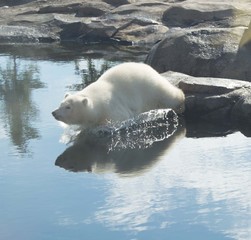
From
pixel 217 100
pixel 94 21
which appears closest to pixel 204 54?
pixel 217 100

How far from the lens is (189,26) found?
20.5 metres

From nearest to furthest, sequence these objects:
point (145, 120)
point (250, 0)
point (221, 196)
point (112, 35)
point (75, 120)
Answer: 1. point (221, 196)
2. point (75, 120)
3. point (145, 120)
4. point (112, 35)
5. point (250, 0)

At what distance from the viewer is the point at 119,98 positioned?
9.92 metres

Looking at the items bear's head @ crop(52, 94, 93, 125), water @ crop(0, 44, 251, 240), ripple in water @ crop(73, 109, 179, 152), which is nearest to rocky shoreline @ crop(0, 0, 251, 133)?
ripple in water @ crop(73, 109, 179, 152)

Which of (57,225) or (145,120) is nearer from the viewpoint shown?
(57,225)

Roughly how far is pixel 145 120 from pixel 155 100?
32cm

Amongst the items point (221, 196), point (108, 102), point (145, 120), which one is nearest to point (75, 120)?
point (108, 102)

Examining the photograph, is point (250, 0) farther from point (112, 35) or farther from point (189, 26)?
point (112, 35)

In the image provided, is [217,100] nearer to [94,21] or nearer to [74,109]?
[74,109]

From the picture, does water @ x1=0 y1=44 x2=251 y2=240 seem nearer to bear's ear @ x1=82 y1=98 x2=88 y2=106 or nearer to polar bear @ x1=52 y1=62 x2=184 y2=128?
polar bear @ x1=52 y1=62 x2=184 y2=128

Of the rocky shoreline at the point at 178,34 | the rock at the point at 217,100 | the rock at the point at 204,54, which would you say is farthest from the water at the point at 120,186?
the rock at the point at 204,54

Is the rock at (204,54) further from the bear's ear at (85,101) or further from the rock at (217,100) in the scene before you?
the bear's ear at (85,101)

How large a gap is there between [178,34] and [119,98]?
10.5 ft

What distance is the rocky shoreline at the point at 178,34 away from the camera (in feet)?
35.5
